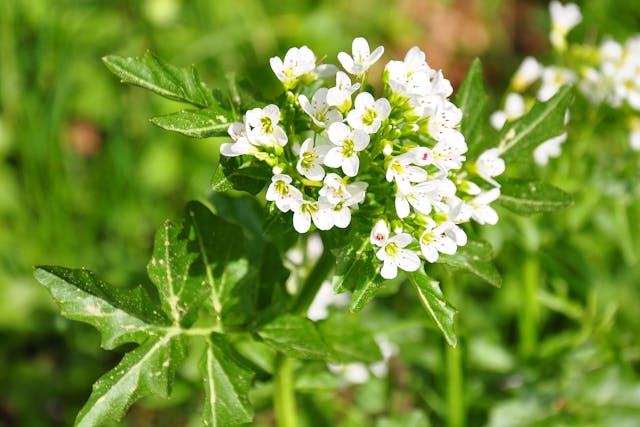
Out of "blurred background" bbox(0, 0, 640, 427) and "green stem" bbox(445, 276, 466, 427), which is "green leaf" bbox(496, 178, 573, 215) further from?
"green stem" bbox(445, 276, 466, 427)

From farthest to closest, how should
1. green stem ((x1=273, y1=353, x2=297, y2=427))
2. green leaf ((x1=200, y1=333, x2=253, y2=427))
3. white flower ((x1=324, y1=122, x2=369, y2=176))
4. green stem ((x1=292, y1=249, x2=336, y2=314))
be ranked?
green stem ((x1=273, y1=353, x2=297, y2=427)) < green stem ((x1=292, y1=249, x2=336, y2=314)) < green leaf ((x1=200, y1=333, x2=253, y2=427)) < white flower ((x1=324, y1=122, x2=369, y2=176))

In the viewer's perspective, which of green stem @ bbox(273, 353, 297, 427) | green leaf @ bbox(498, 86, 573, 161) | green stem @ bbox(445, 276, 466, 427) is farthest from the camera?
green stem @ bbox(445, 276, 466, 427)

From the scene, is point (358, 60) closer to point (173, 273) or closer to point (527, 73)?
point (173, 273)

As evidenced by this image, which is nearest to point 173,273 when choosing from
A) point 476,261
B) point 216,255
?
point 216,255

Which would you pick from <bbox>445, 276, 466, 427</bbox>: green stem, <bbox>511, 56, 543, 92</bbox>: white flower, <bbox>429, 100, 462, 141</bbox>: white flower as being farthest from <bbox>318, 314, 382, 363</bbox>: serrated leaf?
<bbox>511, 56, 543, 92</bbox>: white flower

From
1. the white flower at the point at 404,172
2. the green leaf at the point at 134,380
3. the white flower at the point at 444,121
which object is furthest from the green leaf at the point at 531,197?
the green leaf at the point at 134,380

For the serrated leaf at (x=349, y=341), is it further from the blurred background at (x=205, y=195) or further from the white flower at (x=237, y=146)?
the white flower at (x=237, y=146)
